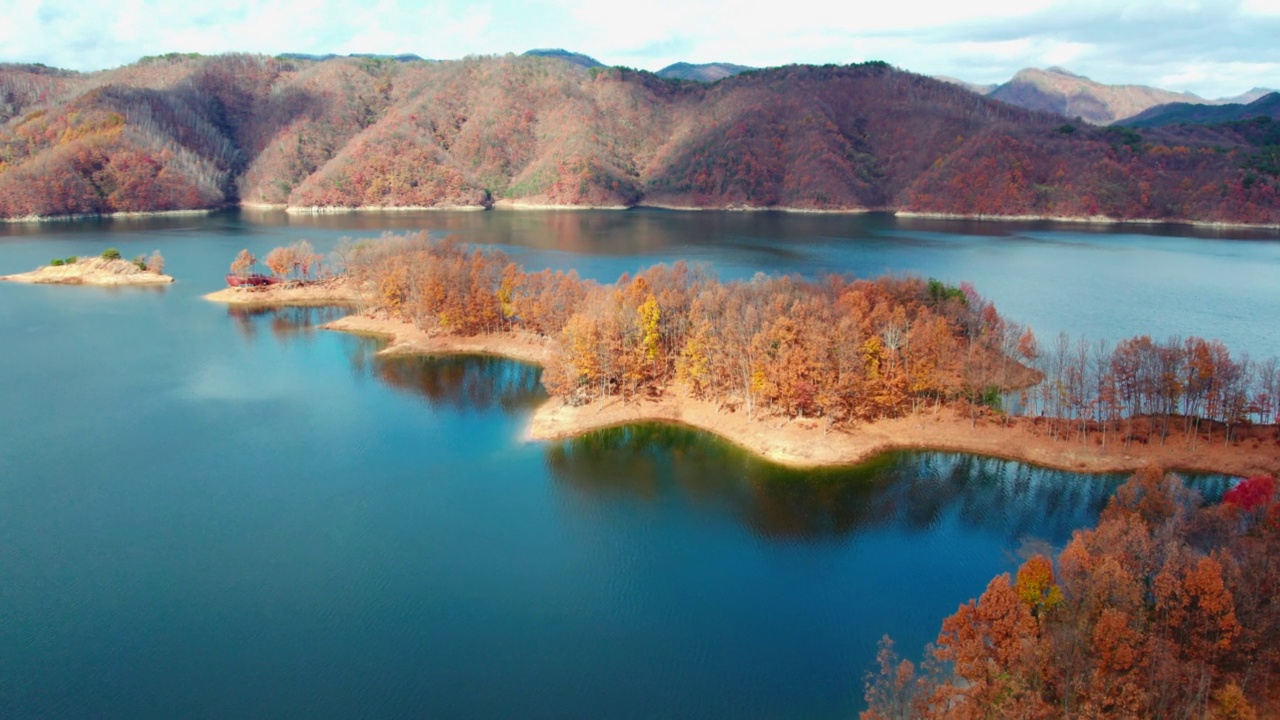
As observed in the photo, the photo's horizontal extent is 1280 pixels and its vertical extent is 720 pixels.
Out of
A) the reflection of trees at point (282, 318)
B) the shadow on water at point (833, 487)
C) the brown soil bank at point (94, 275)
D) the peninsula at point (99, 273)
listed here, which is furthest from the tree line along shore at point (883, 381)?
the peninsula at point (99, 273)

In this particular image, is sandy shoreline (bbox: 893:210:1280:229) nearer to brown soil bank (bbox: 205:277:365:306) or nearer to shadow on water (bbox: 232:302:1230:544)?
brown soil bank (bbox: 205:277:365:306)

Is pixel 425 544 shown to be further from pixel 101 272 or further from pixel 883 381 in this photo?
pixel 101 272

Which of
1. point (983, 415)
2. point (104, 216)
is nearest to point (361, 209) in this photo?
point (104, 216)

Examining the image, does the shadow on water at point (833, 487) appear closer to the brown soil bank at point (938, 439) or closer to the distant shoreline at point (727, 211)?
the brown soil bank at point (938, 439)

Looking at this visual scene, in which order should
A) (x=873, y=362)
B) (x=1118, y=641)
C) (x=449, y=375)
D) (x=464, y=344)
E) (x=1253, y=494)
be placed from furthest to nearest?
(x=464, y=344) < (x=449, y=375) < (x=873, y=362) < (x=1253, y=494) < (x=1118, y=641)

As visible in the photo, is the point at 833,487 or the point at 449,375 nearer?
the point at 833,487

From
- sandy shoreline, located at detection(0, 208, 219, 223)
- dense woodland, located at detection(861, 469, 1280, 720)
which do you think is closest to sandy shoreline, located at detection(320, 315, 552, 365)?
dense woodland, located at detection(861, 469, 1280, 720)

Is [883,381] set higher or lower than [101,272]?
lower
